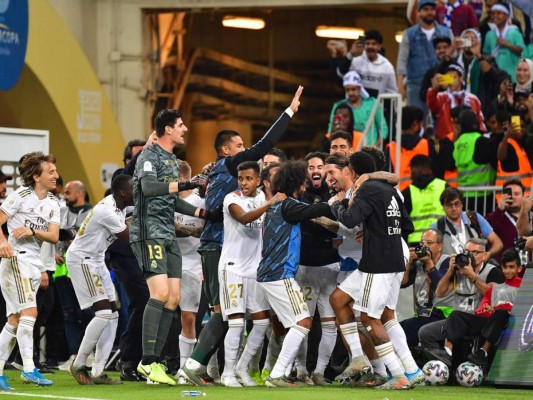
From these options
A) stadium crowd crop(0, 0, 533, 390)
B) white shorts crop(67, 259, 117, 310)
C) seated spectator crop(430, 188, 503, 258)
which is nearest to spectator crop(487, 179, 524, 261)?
stadium crowd crop(0, 0, 533, 390)

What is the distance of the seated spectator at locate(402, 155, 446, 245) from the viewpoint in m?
15.6

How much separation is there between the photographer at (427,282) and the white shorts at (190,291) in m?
2.10

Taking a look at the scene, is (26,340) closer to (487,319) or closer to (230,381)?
(230,381)

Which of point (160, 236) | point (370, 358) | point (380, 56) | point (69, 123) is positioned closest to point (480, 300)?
point (370, 358)

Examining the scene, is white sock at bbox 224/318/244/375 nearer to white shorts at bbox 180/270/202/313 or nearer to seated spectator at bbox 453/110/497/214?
white shorts at bbox 180/270/202/313

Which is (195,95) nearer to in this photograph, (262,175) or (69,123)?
(69,123)

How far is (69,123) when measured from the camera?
73.6 ft

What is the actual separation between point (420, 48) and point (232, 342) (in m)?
7.93

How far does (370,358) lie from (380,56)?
705 cm

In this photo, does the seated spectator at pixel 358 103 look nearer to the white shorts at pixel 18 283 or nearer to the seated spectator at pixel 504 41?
the seated spectator at pixel 504 41

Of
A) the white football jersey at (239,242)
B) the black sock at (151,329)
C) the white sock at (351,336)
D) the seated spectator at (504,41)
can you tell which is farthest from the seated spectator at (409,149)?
the black sock at (151,329)

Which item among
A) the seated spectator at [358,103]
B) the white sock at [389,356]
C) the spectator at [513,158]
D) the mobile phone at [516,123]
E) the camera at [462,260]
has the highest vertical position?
the seated spectator at [358,103]

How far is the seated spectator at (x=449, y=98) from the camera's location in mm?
17438

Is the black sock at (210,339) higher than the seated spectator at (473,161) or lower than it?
lower
